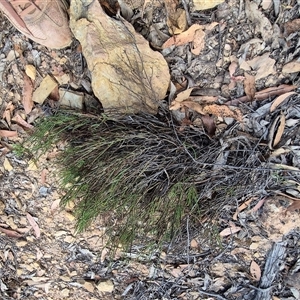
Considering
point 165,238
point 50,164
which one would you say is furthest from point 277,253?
point 50,164

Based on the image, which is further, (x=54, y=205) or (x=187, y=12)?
(x=54, y=205)

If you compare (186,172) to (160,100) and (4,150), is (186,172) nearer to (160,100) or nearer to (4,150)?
(160,100)

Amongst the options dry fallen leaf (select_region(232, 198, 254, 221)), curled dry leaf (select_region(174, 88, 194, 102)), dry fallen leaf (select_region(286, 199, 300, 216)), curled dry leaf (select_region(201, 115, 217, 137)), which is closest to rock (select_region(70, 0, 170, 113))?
curled dry leaf (select_region(174, 88, 194, 102))

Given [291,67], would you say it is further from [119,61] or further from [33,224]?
[33,224]

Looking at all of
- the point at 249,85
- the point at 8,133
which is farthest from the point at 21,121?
the point at 249,85

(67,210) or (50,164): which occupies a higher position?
(50,164)

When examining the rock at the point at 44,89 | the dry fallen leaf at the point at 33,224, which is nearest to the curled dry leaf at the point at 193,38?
the rock at the point at 44,89
